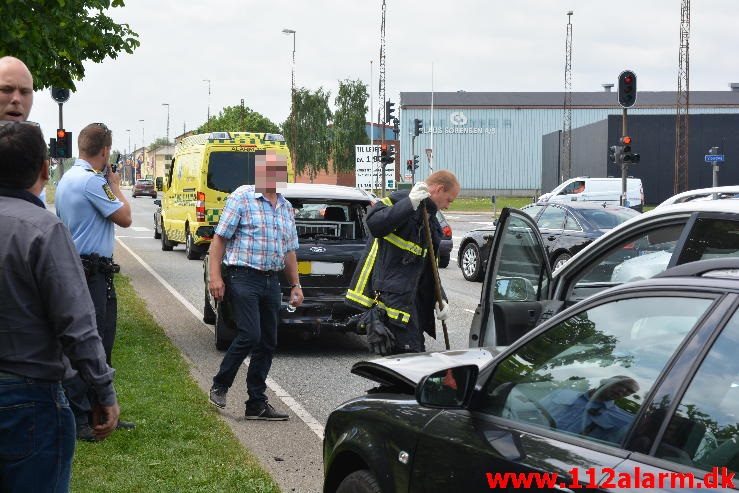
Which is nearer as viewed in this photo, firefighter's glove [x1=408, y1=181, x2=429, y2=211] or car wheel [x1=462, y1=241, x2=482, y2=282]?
firefighter's glove [x1=408, y1=181, x2=429, y2=211]

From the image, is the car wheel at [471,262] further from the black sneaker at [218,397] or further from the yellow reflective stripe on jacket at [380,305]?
the yellow reflective stripe on jacket at [380,305]

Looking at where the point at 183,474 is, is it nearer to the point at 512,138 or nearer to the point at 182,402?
the point at 182,402

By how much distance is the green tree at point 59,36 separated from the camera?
12.0 metres

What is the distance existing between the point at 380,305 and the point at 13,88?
8.95 ft

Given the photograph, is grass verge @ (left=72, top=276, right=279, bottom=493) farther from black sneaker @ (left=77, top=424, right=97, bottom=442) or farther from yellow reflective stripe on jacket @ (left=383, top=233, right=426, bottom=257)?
yellow reflective stripe on jacket @ (left=383, top=233, right=426, bottom=257)

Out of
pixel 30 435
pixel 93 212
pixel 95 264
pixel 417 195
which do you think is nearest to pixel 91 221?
pixel 93 212

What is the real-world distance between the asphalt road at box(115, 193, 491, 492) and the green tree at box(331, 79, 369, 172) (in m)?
92.5

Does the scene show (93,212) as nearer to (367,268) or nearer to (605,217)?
(367,268)

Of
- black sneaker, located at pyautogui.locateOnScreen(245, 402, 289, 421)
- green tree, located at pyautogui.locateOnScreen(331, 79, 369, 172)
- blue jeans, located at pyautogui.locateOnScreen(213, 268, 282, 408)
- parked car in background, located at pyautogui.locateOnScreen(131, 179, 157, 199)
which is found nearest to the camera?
blue jeans, located at pyautogui.locateOnScreen(213, 268, 282, 408)

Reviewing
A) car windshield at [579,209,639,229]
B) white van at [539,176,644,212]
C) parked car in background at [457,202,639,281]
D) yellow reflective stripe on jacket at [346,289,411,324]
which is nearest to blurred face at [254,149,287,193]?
yellow reflective stripe on jacket at [346,289,411,324]

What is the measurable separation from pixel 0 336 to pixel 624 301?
6.07 ft

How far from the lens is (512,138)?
9556 centimetres

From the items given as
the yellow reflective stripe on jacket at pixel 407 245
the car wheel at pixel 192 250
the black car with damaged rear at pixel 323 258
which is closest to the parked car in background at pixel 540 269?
the yellow reflective stripe on jacket at pixel 407 245

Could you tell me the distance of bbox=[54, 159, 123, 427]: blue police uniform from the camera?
664 cm
